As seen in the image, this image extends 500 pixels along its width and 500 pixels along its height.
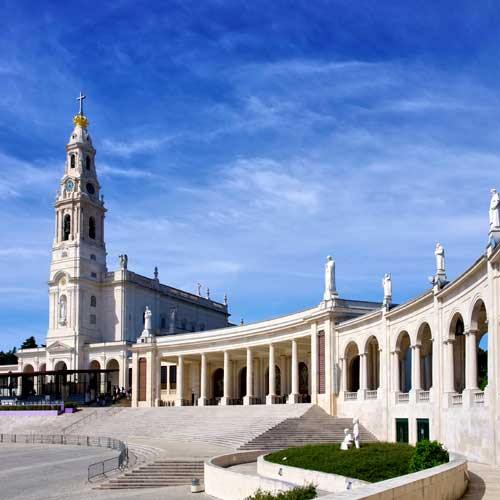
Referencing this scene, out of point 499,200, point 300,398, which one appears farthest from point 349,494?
point 300,398

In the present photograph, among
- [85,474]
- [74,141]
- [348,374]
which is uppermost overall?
[74,141]

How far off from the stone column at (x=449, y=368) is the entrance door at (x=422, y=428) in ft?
11.8

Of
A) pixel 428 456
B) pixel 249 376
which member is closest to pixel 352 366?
pixel 249 376

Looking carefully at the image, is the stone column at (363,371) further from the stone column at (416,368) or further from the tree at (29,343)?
the tree at (29,343)

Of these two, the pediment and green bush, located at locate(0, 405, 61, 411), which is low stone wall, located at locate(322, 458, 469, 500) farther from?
the pediment

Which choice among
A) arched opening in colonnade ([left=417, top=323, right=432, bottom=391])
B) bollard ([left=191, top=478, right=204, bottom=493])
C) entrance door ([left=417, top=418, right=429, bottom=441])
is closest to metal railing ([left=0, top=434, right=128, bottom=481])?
bollard ([left=191, top=478, right=204, bottom=493])

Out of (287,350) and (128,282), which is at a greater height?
(128,282)

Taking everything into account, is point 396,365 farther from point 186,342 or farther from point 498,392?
point 186,342

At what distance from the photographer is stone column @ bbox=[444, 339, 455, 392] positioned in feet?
123

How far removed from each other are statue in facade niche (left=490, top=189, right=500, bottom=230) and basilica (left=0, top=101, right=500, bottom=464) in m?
0.06

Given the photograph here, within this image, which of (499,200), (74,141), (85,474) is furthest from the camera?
(74,141)

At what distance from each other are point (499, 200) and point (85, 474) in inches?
898

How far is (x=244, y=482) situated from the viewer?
26984 millimetres

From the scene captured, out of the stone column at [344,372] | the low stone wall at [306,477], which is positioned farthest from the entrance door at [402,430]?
the low stone wall at [306,477]
